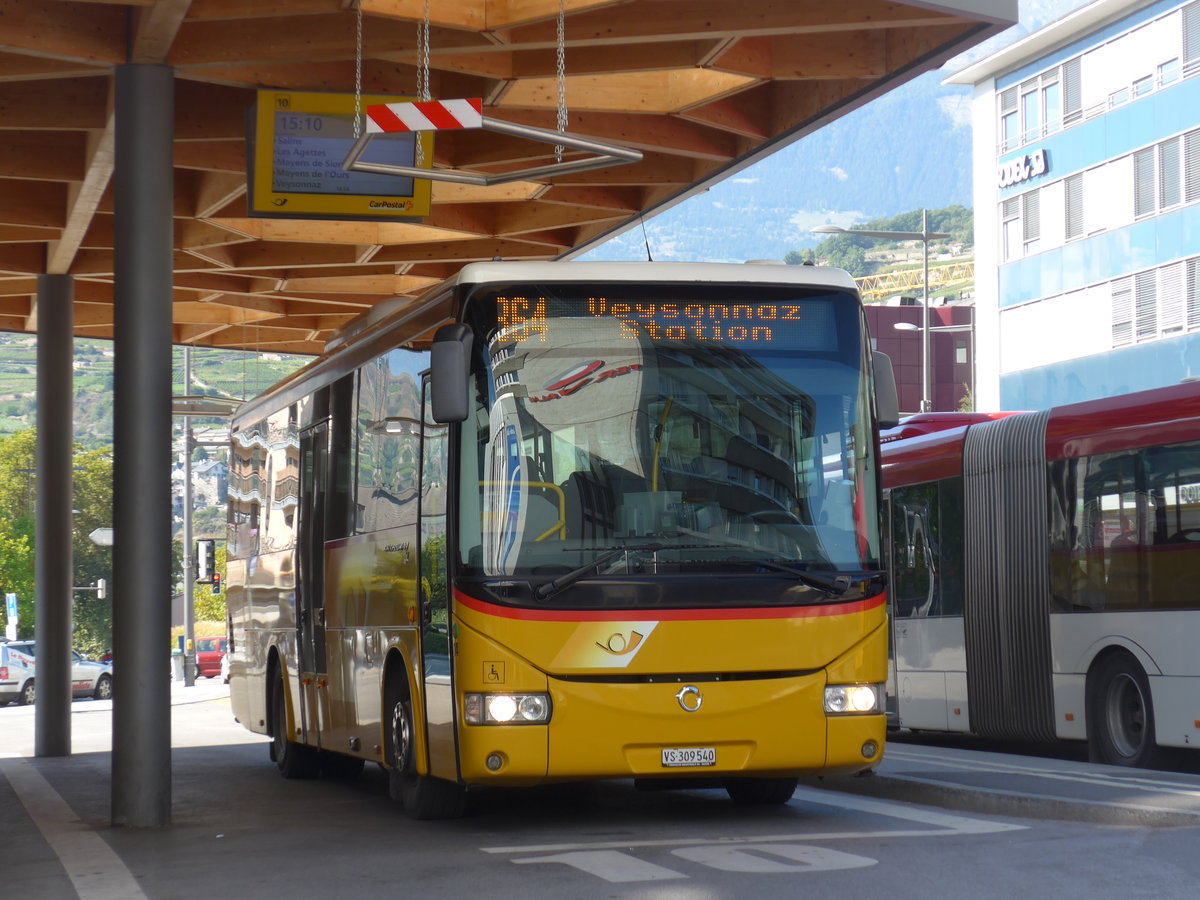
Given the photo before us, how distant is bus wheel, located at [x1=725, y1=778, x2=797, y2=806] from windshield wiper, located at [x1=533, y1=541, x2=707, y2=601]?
2202mm

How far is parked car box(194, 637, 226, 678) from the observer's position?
285 feet

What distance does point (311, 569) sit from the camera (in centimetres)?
1416

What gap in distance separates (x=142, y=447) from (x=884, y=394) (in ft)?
15.5

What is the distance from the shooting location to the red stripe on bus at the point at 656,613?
388 inches

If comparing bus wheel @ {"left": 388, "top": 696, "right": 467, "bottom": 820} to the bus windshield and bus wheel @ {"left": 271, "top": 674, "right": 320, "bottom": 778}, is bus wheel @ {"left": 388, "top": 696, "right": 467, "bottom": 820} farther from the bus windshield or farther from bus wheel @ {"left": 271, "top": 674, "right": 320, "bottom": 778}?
bus wheel @ {"left": 271, "top": 674, "right": 320, "bottom": 778}

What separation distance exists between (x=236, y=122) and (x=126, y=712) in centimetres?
488

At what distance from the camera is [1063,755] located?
17.6 metres

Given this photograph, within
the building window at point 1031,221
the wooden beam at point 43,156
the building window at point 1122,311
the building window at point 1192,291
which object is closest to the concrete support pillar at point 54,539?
the wooden beam at point 43,156

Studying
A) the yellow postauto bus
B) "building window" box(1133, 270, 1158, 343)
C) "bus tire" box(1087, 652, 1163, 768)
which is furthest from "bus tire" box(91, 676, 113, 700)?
the yellow postauto bus

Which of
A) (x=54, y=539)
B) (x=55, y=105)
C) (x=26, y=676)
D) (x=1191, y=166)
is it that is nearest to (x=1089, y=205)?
(x=1191, y=166)

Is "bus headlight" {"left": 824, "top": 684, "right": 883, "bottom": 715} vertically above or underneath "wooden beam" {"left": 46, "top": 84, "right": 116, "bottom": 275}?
underneath

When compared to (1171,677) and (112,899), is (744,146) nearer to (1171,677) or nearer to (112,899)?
(1171,677)

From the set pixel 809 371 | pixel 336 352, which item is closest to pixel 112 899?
pixel 809 371

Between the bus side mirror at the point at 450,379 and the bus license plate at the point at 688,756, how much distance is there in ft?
7.15
